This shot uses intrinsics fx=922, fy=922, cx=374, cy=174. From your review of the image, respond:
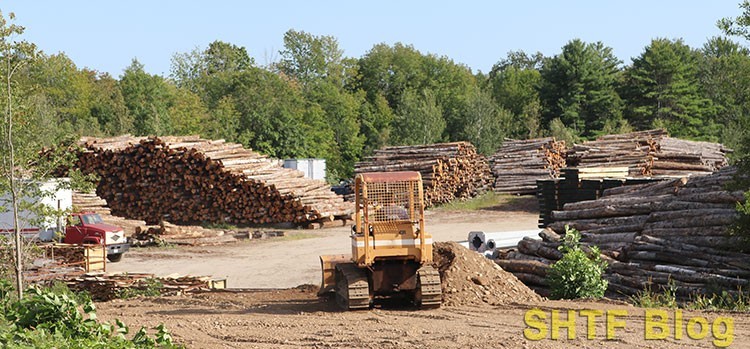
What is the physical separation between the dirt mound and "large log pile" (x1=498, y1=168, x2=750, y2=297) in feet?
6.22

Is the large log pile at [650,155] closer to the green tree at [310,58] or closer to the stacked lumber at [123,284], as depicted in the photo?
the stacked lumber at [123,284]

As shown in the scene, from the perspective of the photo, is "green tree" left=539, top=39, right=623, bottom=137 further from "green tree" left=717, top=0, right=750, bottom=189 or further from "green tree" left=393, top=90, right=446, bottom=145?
"green tree" left=717, top=0, right=750, bottom=189

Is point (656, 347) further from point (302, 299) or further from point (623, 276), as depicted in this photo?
point (302, 299)

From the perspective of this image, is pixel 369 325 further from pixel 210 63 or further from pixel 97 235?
pixel 210 63

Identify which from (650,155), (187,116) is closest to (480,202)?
(650,155)

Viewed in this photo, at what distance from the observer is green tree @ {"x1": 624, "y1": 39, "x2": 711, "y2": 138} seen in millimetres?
61781

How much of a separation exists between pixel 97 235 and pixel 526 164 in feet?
76.5

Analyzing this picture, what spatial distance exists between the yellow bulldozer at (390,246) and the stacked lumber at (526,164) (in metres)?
27.8

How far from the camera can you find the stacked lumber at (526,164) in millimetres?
41438

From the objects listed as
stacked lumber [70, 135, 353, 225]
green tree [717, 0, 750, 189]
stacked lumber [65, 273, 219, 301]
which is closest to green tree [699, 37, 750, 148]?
green tree [717, 0, 750, 189]

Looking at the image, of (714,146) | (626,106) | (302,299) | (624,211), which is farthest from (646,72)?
(302,299)

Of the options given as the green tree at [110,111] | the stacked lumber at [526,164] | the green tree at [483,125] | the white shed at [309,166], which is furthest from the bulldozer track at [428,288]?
the green tree at [483,125]

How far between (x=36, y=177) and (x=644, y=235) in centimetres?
1094

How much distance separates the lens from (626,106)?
64062 mm
